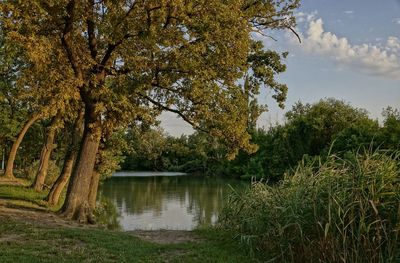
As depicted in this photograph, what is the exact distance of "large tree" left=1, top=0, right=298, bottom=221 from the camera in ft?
43.5

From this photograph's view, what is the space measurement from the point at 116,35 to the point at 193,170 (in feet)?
256

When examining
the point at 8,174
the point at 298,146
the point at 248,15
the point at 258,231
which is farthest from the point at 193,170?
the point at 258,231

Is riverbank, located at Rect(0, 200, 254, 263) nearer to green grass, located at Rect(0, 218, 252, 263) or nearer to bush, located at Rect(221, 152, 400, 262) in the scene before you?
green grass, located at Rect(0, 218, 252, 263)

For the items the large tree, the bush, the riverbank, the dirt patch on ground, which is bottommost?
the dirt patch on ground

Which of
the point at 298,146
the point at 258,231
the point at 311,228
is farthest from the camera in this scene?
the point at 298,146

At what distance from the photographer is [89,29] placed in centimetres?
1495

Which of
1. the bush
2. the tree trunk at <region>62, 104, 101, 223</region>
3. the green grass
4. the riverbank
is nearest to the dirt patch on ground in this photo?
the riverbank

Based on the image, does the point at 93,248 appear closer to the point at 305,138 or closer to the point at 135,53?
the point at 135,53

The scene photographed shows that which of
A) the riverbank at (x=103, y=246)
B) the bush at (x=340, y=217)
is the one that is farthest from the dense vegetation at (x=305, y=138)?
the bush at (x=340, y=217)

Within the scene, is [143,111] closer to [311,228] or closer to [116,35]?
[116,35]

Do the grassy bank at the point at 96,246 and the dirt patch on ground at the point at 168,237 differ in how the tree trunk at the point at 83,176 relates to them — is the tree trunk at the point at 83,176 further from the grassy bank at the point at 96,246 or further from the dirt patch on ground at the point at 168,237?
the dirt patch on ground at the point at 168,237

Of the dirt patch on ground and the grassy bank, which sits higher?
the grassy bank

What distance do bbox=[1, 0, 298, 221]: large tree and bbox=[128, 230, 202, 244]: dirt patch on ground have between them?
3.27 meters

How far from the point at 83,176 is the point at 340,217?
9657 millimetres
